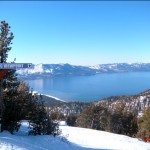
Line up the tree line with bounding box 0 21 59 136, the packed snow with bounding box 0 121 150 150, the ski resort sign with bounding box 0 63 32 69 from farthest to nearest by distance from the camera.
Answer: the tree line with bounding box 0 21 59 136 < the ski resort sign with bounding box 0 63 32 69 < the packed snow with bounding box 0 121 150 150

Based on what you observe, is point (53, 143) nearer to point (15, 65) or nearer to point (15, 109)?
point (15, 109)

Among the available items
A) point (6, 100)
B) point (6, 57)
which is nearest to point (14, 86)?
point (6, 100)

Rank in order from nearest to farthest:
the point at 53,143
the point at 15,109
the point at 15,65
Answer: the point at 15,65
the point at 53,143
the point at 15,109

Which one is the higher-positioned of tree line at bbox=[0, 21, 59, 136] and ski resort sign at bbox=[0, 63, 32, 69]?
ski resort sign at bbox=[0, 63, 32, 69]

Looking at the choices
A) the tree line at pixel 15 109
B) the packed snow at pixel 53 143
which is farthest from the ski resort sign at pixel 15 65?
the packed snow at pixel 53 143

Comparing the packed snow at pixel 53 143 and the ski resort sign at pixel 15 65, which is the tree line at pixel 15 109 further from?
the ski resort sign at pixel 15 65

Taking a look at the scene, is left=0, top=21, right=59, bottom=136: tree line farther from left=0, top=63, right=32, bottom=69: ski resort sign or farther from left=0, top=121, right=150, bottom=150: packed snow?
left=0, top=63, right=32, bottom=69: ski resort sign

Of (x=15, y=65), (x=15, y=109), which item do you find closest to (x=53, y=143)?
(x=15, y=109)

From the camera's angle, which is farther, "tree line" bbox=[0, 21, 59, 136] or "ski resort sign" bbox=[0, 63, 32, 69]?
"tree line" bbox=[0, 21, 59, 136]

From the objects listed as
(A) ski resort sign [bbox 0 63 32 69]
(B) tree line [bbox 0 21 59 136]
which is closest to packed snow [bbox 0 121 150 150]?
(B) tree line [bbox 0 21 59 136]

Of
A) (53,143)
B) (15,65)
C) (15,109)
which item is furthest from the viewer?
(15,109)

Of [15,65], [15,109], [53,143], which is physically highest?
[15,65]

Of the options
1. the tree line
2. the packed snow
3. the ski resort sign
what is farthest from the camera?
the tree line

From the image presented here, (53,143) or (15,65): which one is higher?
(15,65)
